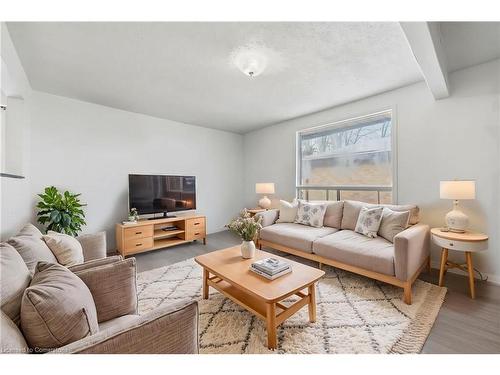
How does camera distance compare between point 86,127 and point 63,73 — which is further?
point 86,127

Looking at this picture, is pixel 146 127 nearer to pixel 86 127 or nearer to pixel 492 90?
pixel 86 127

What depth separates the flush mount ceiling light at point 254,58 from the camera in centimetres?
195

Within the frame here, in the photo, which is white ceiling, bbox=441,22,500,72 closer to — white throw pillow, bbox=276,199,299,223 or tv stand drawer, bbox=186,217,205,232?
white throw pillow, bbox=276,199,299,223

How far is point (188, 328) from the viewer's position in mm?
864

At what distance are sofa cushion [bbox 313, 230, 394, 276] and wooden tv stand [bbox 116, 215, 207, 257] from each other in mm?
2112

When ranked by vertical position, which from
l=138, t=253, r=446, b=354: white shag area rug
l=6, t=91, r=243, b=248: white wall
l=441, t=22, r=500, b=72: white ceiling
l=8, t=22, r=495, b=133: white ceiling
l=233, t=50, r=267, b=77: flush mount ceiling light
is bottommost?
l=138, t=253, r=446, b=354: white shag area rug

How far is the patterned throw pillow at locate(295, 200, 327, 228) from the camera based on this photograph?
10.3 ft

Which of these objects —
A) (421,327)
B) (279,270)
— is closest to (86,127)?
(279,270)

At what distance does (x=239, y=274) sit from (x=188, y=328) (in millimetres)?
887

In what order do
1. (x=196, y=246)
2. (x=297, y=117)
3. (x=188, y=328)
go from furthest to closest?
1. (x=297, y=117)
2. (x=196, y=246)
3. (x=188, y=328)

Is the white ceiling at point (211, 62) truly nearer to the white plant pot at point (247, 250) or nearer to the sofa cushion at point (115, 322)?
the white plant pot at point (247, 250)

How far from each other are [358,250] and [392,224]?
568mm

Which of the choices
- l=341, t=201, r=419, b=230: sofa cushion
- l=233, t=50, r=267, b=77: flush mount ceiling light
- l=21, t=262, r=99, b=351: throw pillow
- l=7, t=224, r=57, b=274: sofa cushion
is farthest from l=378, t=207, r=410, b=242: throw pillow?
l=7, t=224, r=57, b=274: sofa cushion

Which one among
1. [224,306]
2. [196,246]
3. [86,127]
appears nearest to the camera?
[224,306]
